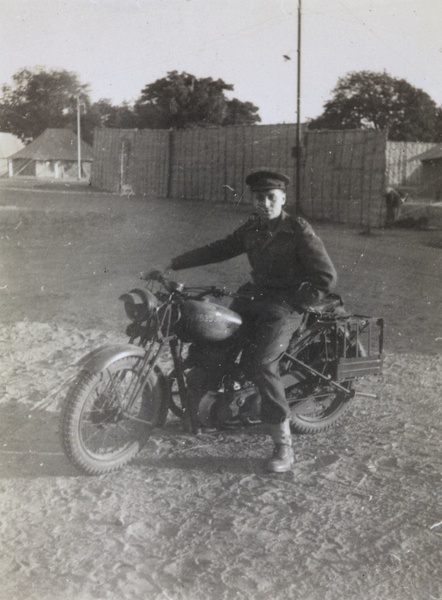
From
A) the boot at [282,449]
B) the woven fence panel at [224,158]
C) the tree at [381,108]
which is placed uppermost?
the tree at [381,108]

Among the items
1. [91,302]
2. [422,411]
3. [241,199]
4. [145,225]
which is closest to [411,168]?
[241,199]

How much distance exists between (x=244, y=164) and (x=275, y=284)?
16242mm

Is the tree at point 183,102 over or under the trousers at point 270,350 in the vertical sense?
over

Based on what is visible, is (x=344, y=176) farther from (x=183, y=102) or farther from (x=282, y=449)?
(x=282, y=449)

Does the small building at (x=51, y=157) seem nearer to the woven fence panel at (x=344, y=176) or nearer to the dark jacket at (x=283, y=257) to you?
the woven fence panel at (x=344, y=176)

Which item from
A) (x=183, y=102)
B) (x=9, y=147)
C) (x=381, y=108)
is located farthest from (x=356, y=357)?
(x=381, y=108)

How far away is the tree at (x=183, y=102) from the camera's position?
2841 cm

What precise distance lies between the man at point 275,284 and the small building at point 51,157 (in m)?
52.1

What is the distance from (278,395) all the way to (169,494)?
0.89 m

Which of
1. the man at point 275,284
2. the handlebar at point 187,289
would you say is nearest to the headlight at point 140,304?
the handlebar at point 187,289

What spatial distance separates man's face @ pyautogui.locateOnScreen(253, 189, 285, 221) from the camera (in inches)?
175

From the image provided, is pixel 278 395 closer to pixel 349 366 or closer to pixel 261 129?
pixel 349 366

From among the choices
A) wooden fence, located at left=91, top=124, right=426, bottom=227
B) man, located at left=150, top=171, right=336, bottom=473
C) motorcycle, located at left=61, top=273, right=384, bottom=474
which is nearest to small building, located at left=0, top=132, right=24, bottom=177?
wooden fence, located at left=91, top=124, right=426, bottom=227

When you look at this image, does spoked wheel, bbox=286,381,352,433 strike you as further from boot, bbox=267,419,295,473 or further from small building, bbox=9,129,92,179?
small building, bbox=9,129,92,179
